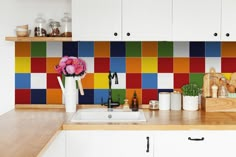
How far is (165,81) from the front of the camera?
3.49 metres

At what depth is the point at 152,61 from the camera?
3.49m

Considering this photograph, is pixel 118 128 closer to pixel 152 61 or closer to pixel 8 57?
pixel 152 61

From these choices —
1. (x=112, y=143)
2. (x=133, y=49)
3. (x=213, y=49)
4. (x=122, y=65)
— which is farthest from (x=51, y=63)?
(x=213, y=49)

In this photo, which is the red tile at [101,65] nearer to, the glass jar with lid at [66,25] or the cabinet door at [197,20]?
the glass jar with lid at [66,25]

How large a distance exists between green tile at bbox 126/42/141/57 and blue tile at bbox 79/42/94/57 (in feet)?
1.02

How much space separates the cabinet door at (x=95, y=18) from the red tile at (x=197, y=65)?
78cm

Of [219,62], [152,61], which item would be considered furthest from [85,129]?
[219,62]

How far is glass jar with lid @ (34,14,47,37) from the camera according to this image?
330 cm

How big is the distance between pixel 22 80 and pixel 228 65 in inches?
70.8

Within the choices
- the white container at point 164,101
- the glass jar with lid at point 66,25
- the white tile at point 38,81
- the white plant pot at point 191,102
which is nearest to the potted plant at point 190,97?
the white plant pot at point 191,102

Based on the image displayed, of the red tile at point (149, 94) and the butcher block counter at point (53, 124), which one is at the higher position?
the red tile at point (149, 94)

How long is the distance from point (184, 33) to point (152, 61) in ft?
1.58

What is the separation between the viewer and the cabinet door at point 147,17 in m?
3.10

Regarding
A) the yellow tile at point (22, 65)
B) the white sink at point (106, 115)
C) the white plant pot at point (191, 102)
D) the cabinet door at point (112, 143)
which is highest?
the yellow tile at point (22, 65)
